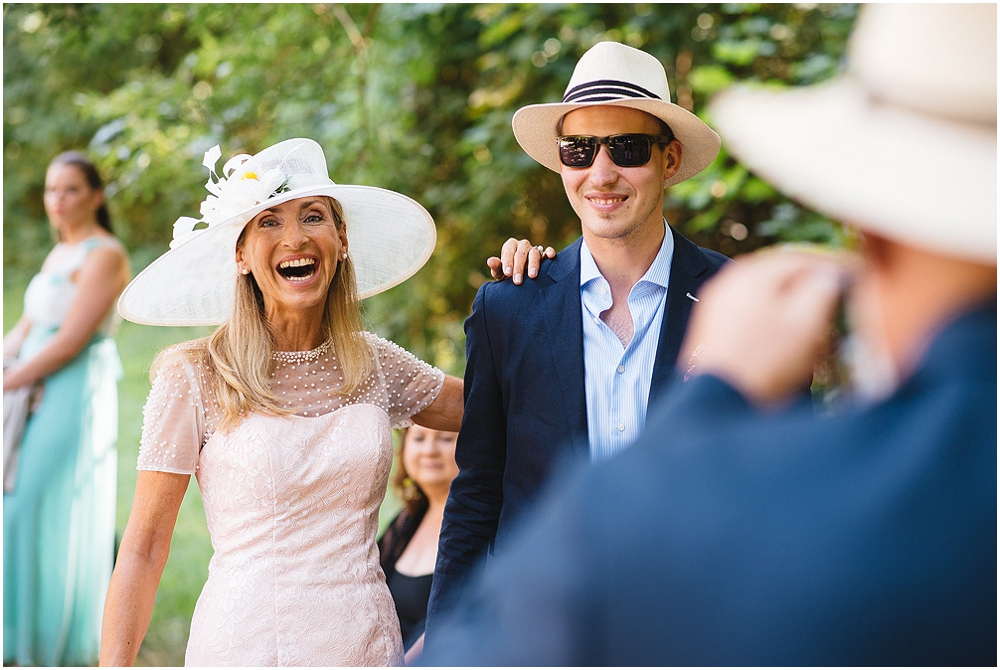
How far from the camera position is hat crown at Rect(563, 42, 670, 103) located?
2.62m

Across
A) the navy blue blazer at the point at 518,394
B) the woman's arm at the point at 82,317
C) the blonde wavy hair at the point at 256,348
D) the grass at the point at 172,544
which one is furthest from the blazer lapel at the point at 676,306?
the woman's arm at the point at 82,317

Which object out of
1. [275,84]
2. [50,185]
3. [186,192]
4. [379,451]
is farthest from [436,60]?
[379,451]

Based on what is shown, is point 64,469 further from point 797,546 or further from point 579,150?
point 797,546

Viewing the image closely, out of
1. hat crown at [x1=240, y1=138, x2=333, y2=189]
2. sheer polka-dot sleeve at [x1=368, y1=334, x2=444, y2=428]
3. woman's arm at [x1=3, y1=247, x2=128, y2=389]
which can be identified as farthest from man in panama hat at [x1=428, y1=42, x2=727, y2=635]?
woman's arm at [x1=3, y1=247, x2=128, y2=389]

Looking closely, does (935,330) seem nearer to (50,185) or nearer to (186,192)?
(50,185)

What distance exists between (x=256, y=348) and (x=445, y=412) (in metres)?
0.62

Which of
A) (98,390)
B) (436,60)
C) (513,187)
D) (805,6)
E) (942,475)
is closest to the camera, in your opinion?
(942,475)

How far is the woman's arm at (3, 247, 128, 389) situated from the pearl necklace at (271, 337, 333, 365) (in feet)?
8.51

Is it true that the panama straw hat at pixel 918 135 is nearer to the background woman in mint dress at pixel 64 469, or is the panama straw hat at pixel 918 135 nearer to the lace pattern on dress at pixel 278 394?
the lace pattern on dress at pixel 278 394

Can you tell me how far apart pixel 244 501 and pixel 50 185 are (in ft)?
10.9

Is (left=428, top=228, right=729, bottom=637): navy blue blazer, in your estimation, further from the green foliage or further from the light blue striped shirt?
the green foliage

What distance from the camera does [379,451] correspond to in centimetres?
253

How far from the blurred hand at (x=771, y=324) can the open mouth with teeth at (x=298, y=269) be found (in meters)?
1.89

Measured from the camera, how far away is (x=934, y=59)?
2.54ft
